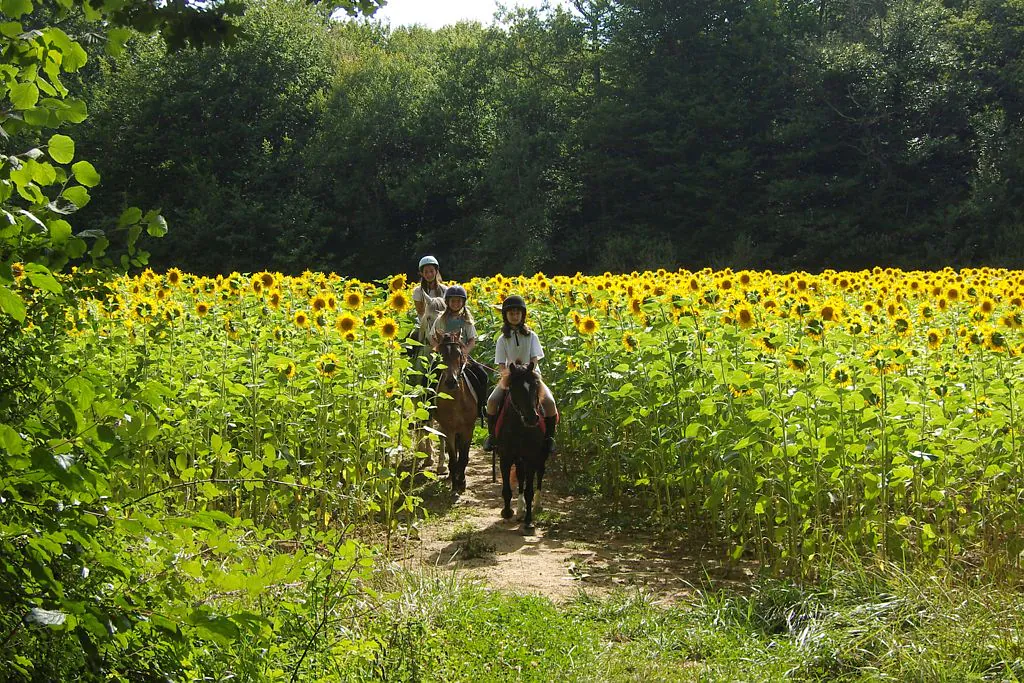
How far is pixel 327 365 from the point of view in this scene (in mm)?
7684

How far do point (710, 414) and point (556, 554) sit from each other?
157 cm

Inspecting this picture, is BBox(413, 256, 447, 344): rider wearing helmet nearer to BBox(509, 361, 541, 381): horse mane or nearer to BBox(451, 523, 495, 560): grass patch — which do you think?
BBox(509, 361, 541, 381): horse mane

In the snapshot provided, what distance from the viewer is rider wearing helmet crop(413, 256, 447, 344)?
1075 centimetres

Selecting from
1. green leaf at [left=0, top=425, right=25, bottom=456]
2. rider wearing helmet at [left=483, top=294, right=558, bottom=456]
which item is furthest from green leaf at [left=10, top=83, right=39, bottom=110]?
rider wearing helmet at [left=483, top=294, right=558, bottom=456]

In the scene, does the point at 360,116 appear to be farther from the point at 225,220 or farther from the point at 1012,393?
the point at 1012,393

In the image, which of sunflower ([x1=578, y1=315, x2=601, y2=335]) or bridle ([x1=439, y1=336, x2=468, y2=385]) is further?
sunflower ([x1=578, y1=315, x2=601, y2=335])

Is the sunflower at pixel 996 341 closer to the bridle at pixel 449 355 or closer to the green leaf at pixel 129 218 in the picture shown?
the bridle at pixel 449 355

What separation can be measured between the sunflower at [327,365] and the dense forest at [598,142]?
27.1m

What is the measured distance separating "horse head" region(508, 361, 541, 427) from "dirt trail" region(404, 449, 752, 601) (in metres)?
0.94

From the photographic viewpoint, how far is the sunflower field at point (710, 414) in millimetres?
6750

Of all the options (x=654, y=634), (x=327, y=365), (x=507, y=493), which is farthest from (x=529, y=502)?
(x=654, y=634)

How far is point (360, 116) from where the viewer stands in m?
42.8

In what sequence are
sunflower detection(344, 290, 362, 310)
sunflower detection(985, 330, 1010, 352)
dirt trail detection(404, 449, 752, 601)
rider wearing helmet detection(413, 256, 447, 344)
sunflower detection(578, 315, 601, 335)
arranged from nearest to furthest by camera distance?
1. sunflower detection(985, 330, 1010, 352)
2. dirt trail detection(404, 449, 752, 601)
3. sunflower detection(344, 290, 362, 310)
4. sunflower detection(578, 315, 601, 335)
5. rider wearing helmet detection(413, 256, 447, 344)

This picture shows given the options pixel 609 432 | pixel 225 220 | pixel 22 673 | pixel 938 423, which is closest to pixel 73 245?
pixel 22 673
